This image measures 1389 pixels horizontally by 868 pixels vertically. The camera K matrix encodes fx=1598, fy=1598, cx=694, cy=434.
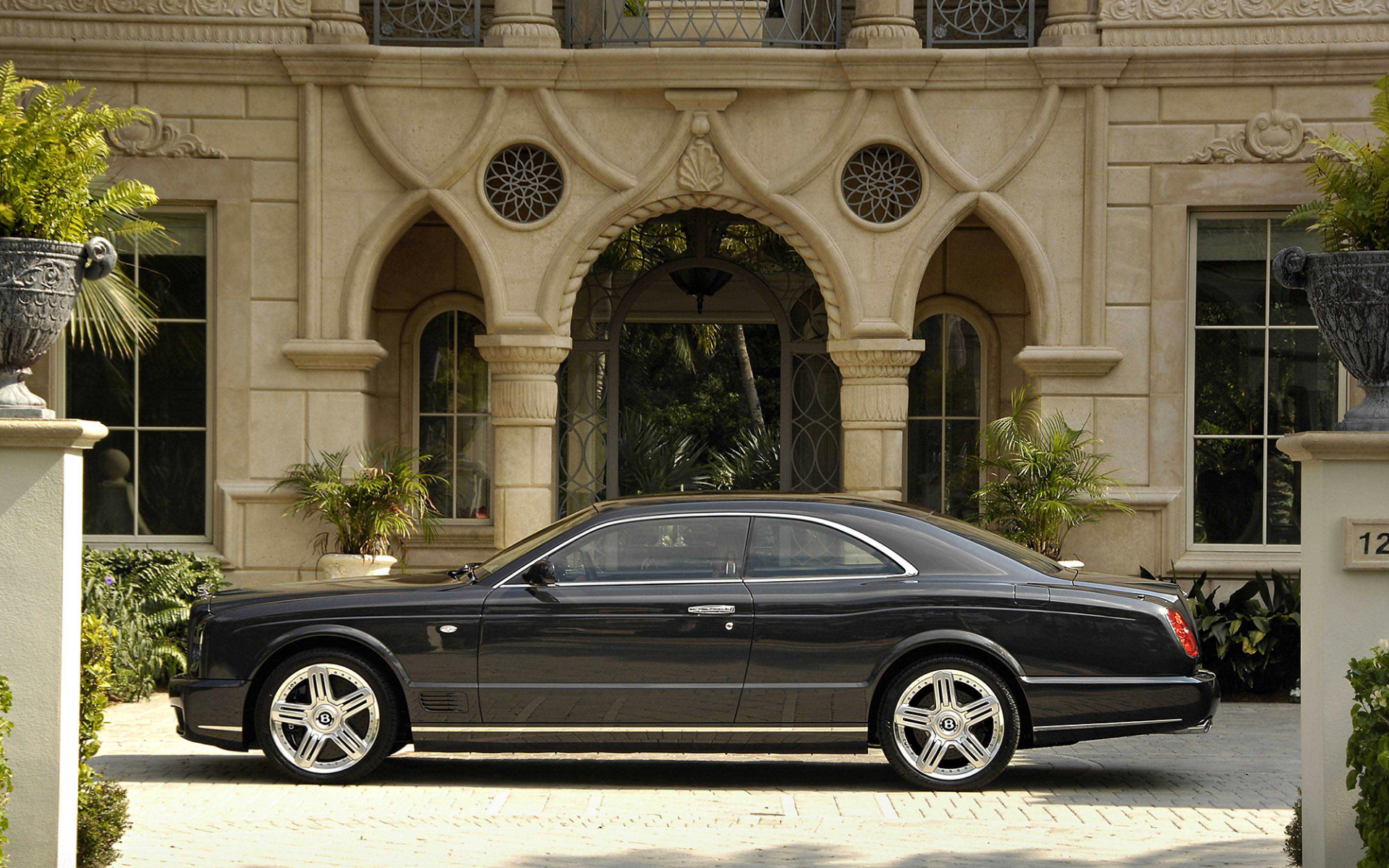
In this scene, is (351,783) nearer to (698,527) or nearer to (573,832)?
(573,832)

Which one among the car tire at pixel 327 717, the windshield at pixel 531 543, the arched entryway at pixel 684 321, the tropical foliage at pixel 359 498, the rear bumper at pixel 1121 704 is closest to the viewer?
the rear bumper at pixel 1121 704

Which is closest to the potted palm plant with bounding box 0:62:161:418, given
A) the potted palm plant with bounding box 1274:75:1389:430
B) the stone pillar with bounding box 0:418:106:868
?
the stone pillar with bounding box 0:418:106:868

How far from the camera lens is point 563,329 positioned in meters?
13.3

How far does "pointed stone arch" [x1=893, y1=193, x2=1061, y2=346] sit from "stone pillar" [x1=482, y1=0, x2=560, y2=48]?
343cm

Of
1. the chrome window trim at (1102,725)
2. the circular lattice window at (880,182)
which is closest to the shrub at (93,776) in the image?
the chrome window trim at (1102,725)

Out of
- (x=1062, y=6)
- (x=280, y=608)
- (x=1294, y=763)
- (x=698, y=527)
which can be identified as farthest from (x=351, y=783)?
(x=1062, y=6)

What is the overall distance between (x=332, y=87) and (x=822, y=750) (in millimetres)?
7548

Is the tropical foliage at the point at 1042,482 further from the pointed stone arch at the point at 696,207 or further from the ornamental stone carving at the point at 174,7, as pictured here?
the ornamental stone carving at the point at 174,7

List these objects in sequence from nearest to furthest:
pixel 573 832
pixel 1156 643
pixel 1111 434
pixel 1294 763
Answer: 1. pixel 573 832
2. pixel 1156 643
3. pixel 1294 763
4. pixel 1111 434

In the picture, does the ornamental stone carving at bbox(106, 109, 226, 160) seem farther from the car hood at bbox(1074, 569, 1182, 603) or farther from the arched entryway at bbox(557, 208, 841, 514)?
the car hood at bbox(1074, 569, 1182, 603)

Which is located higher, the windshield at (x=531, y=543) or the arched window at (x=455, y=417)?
the arched window at (x=455, y=417)

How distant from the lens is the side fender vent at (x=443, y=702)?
8.14 meters

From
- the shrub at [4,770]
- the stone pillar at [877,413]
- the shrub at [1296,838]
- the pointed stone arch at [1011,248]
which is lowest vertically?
the shrub at [1296,838]

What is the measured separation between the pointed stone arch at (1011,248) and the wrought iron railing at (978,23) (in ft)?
4.74
